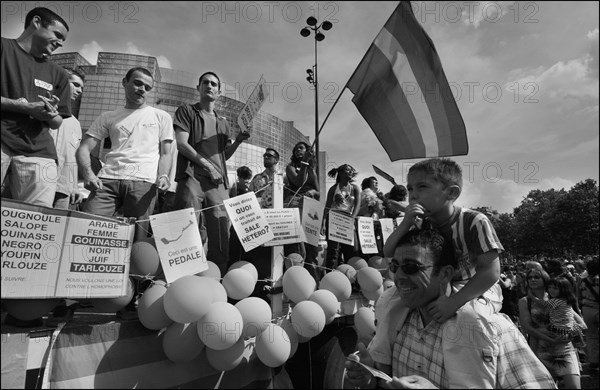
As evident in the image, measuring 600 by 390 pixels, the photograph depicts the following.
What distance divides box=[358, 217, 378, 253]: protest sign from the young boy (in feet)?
9.96

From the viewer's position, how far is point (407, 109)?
4.57 m

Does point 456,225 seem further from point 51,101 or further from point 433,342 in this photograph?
point 51,101

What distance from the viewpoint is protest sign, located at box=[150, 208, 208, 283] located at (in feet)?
9.08

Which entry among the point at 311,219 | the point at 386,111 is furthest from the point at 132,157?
the point at 386,111

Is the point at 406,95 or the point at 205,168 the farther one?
the point at 406,95

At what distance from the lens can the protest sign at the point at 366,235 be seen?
17.9 feet

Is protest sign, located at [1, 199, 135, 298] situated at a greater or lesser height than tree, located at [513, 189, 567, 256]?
lesser

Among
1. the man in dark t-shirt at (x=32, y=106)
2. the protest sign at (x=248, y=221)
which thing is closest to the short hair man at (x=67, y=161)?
the man in dark t-shirt at (x=32, y=106)

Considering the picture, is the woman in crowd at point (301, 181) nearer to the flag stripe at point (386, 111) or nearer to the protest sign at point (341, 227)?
the protest sign at point (341, 227)

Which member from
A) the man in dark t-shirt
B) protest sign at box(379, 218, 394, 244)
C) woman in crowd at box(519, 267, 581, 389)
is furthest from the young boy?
protest sign at box(379, 218, 394, 244)

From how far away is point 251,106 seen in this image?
12.4 ft

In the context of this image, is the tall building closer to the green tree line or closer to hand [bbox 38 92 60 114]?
the green tree line

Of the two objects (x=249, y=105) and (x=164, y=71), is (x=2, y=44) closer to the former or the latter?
(x=249, y=105)

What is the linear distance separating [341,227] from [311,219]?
30.5 inches
